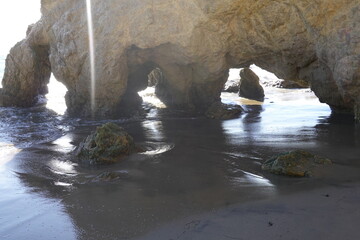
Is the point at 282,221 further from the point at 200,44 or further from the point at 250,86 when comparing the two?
the point at 250,86

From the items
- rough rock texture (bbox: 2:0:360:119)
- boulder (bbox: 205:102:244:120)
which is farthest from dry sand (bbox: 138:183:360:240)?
boulder (bbox: 205:102:244:120)

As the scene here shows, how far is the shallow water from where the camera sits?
13.0ft

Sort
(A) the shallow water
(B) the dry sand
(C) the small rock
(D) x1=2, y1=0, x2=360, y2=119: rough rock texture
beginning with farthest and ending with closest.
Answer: (D) x1=2, y1=0, x2=360, y2=119: rough rock texture, (C) the small rock, (A) the shallow water, (B) the dry sand

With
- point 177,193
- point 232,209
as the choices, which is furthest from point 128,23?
point 232,209

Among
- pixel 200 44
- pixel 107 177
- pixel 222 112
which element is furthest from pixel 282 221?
pixel 200 44

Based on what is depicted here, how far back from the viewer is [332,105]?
10.7 m

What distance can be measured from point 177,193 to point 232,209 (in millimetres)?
864

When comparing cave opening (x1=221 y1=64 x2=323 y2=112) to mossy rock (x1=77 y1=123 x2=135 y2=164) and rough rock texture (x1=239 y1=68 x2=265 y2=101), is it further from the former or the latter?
mossy rock (x1=77 y1=123 x2=135 y2=164)

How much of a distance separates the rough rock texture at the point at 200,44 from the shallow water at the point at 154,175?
174cm

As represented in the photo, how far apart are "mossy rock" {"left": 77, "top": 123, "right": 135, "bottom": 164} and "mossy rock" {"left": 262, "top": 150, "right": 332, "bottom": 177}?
2.57 m

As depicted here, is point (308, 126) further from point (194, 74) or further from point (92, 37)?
point (92, 37)

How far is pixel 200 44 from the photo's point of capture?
422 inches

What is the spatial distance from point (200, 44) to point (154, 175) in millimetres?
6195

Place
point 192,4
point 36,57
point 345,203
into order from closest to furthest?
point 345,203 < point 192,4 < point 36,57
